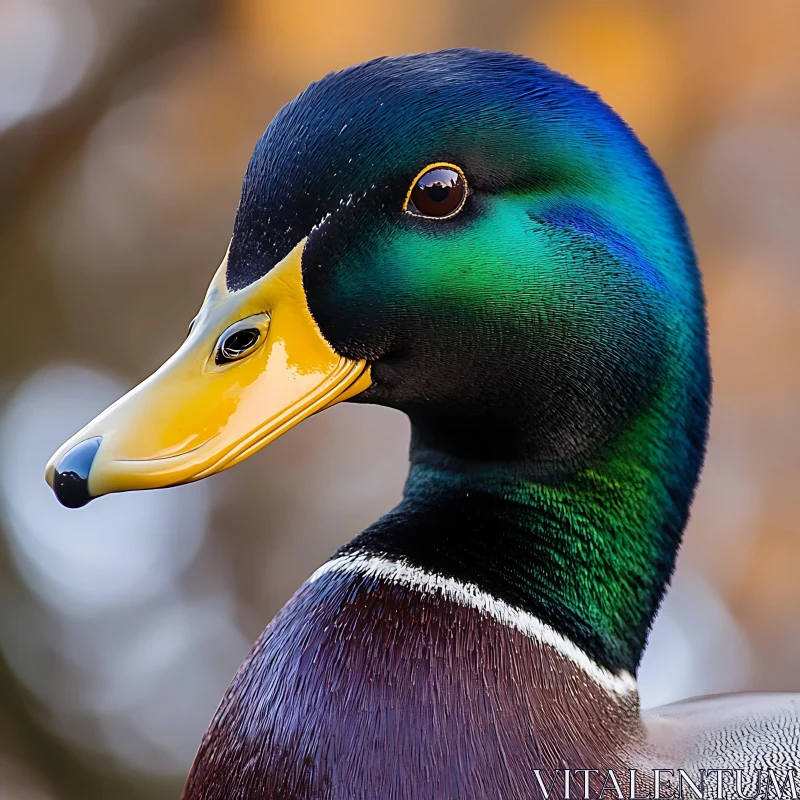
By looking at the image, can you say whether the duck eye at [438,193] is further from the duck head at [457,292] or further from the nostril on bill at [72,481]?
the nostril on bill at [72,481]

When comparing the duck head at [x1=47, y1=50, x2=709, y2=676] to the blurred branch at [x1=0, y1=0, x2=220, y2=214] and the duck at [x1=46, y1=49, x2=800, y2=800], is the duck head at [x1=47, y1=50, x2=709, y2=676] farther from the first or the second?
the blurred branch at [x1=0, y1=0, x2=220, y2=214]

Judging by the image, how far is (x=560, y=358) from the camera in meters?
0.70

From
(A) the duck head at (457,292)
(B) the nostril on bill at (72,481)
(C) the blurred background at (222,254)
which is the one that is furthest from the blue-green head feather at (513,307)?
(C) the blurred background at (222,254)

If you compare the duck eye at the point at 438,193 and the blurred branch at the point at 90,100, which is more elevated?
the blurred branch at the point at 90,100

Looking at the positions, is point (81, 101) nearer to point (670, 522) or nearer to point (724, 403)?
point (724, 403)

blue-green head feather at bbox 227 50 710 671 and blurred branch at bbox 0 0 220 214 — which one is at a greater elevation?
blurred branch at bbox 0 0 220 214

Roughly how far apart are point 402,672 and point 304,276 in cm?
27

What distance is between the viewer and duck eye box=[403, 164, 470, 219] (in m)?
0.65

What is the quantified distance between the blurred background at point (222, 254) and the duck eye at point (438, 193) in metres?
2.10

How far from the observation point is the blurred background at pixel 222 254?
2.71 m

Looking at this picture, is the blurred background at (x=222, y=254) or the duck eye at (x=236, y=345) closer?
the duck eye at (x=236, y=345)

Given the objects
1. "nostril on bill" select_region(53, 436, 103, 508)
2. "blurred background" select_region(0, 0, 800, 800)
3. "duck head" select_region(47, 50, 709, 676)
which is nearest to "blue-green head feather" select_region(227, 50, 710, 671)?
"duck head" select_region(47, 50, 709, 676)

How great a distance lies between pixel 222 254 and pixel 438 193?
2.23 meters

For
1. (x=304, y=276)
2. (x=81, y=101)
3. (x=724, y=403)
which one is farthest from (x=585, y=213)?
(x=81, y=101)
